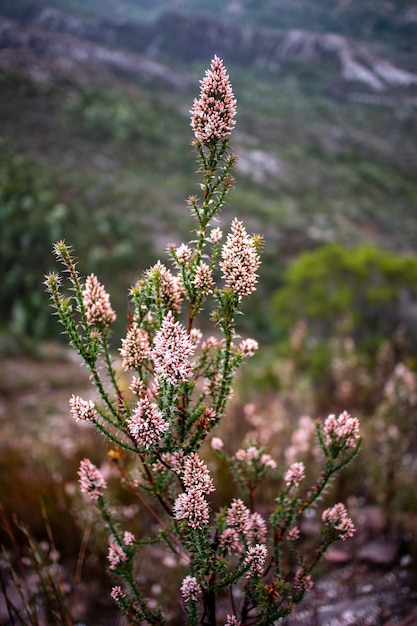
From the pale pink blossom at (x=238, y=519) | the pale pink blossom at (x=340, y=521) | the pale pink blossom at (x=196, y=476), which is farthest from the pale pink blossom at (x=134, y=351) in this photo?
the pale pink blossom at (x=340, y=521)

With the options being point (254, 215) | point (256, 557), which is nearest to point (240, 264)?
point (256, 557)

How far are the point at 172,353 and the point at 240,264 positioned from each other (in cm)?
36

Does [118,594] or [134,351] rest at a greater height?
[134,351]

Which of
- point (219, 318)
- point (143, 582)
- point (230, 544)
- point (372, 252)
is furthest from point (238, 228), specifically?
point (372, 252)

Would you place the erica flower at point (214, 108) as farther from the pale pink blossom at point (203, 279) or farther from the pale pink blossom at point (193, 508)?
the pale pink blossom at point (193, 508)

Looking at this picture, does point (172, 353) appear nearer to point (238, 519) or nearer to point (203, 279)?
point (203, 279)

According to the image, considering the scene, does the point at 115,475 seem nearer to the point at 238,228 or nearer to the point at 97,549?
the point at 97,549

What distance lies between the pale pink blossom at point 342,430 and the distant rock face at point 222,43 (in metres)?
12.5

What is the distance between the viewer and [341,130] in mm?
25453

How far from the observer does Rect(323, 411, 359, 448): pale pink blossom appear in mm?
1514

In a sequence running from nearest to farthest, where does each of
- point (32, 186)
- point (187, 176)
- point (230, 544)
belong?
point (230, 544), point (32, 186), point (187, 176)

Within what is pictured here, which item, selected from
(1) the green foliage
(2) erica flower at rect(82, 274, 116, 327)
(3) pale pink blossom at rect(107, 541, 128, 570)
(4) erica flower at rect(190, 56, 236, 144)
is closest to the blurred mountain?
(1) the green foliage

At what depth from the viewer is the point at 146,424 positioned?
1.21 meters

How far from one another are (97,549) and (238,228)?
2660 millimetres
